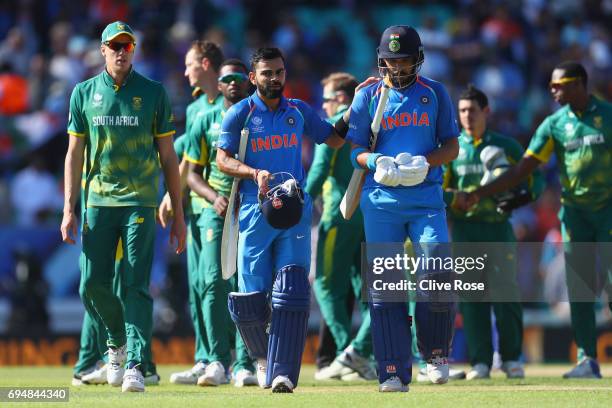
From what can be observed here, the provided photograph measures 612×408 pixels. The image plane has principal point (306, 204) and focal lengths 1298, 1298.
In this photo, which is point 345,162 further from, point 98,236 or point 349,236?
point 98,236

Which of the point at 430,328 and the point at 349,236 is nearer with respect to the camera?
the point at 430,328

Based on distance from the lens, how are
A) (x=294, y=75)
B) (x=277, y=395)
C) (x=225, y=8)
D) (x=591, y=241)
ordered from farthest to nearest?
(x=225, y=8) → (x=294, y=75) → (x=591, y=241) → (x=277, y=395)

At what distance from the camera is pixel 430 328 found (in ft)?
29.1

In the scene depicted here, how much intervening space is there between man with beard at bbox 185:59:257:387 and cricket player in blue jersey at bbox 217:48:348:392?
1.19m

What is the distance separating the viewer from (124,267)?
9.58 m

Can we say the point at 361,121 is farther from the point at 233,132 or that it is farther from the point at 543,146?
the point at 543,146

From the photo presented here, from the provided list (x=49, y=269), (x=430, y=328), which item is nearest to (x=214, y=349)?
(x=430, y=328)

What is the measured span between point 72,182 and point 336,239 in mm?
3128

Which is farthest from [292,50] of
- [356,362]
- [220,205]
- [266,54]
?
[266,54]

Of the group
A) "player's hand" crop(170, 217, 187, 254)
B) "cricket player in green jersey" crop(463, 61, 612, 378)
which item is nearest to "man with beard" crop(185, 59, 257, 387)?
"player's hand" crop(170, 217, 187, 254)

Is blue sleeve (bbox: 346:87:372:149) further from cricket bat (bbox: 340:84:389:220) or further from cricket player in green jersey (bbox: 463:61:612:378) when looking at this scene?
cricket player in green jersey (bbox: 463:61:612:378)

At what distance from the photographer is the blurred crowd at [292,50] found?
18.8m

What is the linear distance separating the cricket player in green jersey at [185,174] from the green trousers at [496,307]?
2.47 metres

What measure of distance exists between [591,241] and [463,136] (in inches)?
59.5
